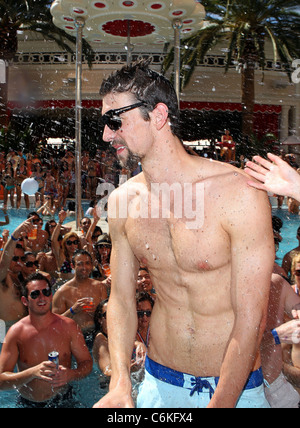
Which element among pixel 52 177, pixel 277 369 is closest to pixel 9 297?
pixel 277 369

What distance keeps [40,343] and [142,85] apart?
2.96 metres

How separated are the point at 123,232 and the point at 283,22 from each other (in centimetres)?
1510

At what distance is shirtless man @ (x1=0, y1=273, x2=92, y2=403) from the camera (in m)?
4.19

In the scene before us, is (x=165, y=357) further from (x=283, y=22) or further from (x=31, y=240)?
(x=283, y=22)

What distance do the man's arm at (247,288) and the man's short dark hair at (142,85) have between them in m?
0.60

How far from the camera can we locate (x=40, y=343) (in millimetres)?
4285

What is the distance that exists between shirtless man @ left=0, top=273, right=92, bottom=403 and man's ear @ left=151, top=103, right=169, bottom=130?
2544 millimetres

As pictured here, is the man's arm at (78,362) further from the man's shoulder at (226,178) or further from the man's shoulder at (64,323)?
the man's shoulder at (226,178)

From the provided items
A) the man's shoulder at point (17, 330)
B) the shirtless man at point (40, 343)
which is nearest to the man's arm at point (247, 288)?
the shirtless man at point (40, 343)

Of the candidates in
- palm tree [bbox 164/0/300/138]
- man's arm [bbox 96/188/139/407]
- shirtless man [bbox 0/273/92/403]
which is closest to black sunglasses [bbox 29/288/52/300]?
shirtless man [bbox 0/273/92/403]

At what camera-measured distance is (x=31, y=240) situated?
358 inches

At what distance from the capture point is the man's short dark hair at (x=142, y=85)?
207cm

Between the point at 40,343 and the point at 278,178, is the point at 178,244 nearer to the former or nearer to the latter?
the point at 278,178
